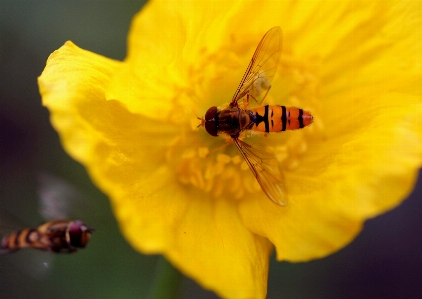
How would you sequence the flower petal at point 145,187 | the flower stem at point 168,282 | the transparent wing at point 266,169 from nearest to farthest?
1. the flower petal at point 145,187
2. the transparent wing at point 266,169
3. the flower stem at point 168,282

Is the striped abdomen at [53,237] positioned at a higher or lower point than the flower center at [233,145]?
lower

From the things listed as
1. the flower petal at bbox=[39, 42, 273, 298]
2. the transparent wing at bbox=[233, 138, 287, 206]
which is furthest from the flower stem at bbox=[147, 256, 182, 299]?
the transparent wing at bbox=[233, 138, 287, 206]

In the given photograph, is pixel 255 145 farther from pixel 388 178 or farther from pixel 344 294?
pixel 344 294

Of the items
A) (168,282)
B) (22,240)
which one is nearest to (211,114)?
(168,282)

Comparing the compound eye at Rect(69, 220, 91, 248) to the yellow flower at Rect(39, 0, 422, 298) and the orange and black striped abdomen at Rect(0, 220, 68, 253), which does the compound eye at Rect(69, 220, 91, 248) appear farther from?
the yellow flower at Rect(39, 0, 422, 298)

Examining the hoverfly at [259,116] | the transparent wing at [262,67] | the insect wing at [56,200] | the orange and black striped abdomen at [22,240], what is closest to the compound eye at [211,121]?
the hoverfly at [259,116]

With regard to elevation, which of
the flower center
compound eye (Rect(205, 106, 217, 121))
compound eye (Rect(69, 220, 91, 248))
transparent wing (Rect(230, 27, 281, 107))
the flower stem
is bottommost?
the flower stem

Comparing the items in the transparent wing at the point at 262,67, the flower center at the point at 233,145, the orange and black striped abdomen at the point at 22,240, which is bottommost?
the orange and black striped abdomen at the point at 22,240

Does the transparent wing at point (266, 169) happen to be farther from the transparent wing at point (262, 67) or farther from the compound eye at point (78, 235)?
the compound eye at point (78, 235)
